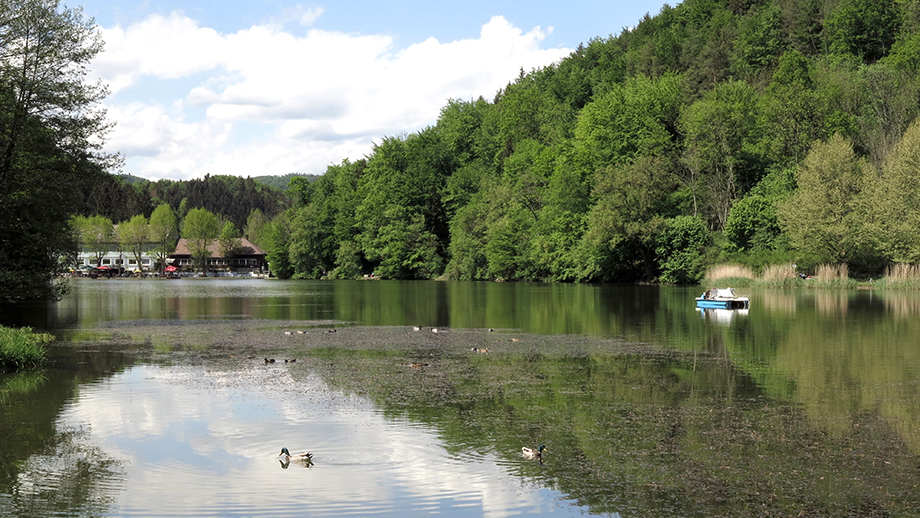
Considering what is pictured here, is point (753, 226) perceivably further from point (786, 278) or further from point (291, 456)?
point (291, 456)

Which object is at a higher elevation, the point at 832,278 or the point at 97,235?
the point at 97,235

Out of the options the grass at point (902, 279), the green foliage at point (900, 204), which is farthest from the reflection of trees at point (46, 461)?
the green foliage at point (900, 204)

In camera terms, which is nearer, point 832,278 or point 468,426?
point 468,426

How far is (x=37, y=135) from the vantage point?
3709 cm

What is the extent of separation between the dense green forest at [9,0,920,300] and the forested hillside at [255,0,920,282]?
Answer: 0.24 m

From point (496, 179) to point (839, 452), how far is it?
10695 cm

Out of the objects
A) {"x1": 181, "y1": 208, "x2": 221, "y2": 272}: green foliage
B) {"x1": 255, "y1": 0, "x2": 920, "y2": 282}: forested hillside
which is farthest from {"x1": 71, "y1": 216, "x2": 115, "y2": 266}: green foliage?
{"x1": 255, "y1": 0, "x2": 920, "y2": 282}: forested hillside

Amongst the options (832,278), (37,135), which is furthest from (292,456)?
(832,278)

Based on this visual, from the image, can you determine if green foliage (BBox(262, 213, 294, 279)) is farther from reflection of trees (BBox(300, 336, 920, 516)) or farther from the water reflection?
the water reflection

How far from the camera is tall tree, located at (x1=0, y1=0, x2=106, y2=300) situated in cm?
3631

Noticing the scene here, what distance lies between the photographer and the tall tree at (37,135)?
119 ft

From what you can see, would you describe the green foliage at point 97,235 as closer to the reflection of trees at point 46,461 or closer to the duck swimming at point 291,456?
the reflection of trees at point 46,461

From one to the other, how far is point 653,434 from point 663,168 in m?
75.2

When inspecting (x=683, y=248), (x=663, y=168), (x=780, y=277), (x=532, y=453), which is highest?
(x=663, y=168)
